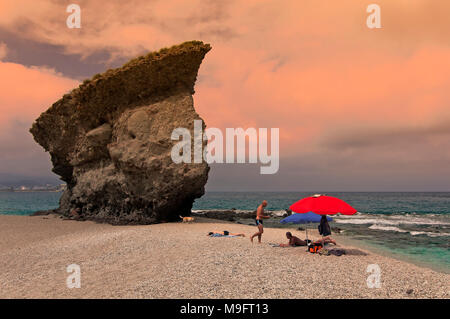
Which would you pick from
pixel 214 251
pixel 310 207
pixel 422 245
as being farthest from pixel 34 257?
pixel 422 245

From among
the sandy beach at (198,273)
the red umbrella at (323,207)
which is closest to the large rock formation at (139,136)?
the sandy beach at (198,273)

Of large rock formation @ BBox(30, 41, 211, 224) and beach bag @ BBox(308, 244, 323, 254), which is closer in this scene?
beach bag @ BBox(308, 244, 323, 254)

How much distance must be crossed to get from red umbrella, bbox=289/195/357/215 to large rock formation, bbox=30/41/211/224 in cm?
1203

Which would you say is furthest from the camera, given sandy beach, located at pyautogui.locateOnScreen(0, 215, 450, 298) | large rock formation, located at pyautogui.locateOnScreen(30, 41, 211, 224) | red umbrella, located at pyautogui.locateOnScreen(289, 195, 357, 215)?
large rock formation, located at pyautogui.locateOnScreen(30, 41, 211, 224)

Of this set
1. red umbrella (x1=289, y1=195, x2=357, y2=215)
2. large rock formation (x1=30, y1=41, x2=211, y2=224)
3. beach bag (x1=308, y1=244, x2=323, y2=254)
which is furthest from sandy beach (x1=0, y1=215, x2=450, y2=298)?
large rock formation (x1=30, y1=41, x2=211, y2=224)

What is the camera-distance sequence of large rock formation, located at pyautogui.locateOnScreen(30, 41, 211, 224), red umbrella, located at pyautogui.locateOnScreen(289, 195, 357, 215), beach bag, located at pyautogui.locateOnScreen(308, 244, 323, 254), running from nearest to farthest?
red umbrella, located at pyautogui.locateOnScreen(289, 195, 357, 215)
beach bag, located at pyautogui.locateOnScreen(308, 244, 323, 254)
large rock formation, located at pyautogui.locateOnScreen(30, 41, 211, 224)

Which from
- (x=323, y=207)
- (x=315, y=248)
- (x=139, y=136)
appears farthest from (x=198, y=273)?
(x=139, y=136)

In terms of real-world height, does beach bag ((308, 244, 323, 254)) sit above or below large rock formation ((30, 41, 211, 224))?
below

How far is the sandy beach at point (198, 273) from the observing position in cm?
739

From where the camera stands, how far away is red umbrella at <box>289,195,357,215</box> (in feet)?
37.3

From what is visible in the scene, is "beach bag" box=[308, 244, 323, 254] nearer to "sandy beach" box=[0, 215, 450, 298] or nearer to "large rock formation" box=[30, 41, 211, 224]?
"sandy beach" box=[0, 215, 450, 298]

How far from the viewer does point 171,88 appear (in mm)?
24938
